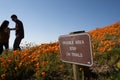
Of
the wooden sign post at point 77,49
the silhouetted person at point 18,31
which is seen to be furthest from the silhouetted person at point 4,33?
the wooden sign post at point 77,49

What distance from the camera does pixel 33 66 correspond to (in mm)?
7664

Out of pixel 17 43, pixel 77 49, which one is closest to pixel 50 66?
pixel 77 49

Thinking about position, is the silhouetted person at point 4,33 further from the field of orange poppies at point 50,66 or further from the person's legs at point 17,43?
the field of orange poppies at point 50,66

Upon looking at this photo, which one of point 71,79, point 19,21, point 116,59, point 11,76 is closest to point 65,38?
point 71,79

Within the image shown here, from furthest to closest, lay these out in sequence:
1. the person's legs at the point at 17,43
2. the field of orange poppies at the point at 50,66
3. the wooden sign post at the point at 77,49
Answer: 1. the person's legs at the point at 17,43
2. the field of orange poppies at the point at 50,66
3. the wooden sign post at the point at 77,49

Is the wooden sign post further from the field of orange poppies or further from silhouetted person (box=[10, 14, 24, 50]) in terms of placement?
silhouetted person (box=[10, 14, 24, 50])

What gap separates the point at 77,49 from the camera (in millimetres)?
4703

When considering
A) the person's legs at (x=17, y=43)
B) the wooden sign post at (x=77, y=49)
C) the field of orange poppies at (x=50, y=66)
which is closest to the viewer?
the wooden sign post at (x=77, y=49)

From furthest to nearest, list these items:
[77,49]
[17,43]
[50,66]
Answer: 1. [17,43]
2. [50,66]
3. [77,49]

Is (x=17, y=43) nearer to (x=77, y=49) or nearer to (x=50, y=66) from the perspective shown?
(x=50, y=66)

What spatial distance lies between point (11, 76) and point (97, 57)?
2.19 metres

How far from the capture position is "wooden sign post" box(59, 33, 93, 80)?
4.40 metres

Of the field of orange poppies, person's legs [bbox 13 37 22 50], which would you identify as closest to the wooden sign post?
the field of orange poppies

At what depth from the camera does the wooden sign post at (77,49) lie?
4.40 metres
